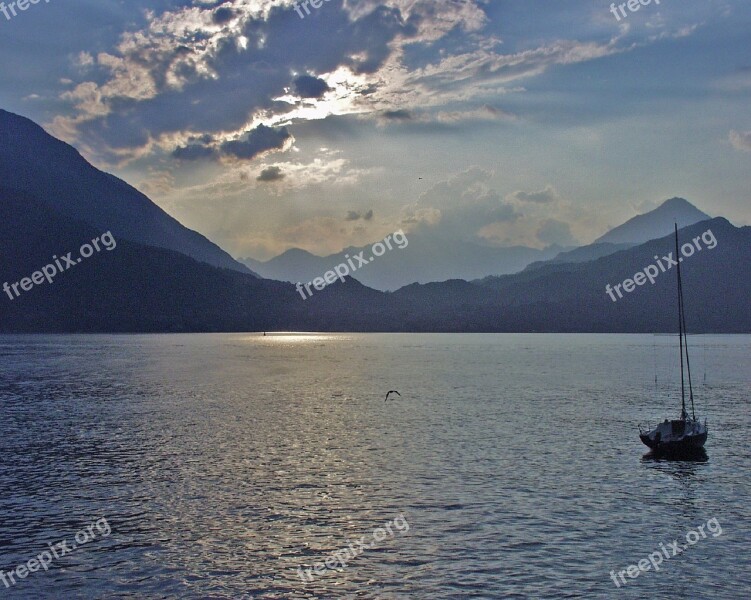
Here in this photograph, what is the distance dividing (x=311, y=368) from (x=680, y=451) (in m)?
136

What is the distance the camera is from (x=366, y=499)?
44.1 metres

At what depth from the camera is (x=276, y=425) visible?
259ft

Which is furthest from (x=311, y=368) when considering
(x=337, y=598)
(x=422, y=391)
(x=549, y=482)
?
(x=337, y=598)

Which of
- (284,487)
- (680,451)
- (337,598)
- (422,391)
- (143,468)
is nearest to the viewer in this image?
(337,598)

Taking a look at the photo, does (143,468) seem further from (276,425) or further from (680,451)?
(680,451)

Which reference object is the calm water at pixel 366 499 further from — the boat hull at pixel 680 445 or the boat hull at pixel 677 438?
the boat hull at pixel 677 438

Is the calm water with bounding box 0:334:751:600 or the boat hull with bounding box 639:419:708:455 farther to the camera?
the boat hull with bounding box 639:419:708:455

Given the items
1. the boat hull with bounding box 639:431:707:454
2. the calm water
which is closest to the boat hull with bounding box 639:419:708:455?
the boat hull with bounding box 639:431:707:454

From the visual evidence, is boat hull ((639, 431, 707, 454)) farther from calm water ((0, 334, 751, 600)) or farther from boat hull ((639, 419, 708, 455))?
calm water ((0, 334, 751, 600))

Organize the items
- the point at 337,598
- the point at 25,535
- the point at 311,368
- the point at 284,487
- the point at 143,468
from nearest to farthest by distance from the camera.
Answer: the point at 337,598
the point at 25,535
the point at 284,487
the point at 143,468
the point at 311,368

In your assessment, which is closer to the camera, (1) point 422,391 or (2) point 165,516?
(2) point 165,516

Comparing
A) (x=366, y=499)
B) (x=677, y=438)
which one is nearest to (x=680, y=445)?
(x=677, y=438)

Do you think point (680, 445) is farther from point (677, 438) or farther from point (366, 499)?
point (366, 499)

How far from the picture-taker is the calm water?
30.8m
